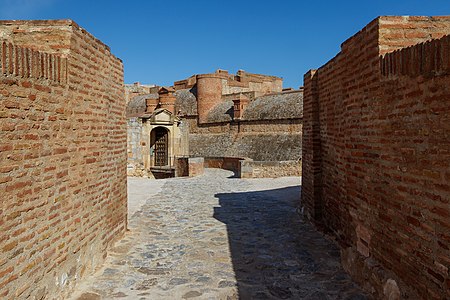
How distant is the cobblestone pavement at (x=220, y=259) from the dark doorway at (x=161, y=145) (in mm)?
15006

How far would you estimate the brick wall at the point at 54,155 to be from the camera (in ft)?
10.3

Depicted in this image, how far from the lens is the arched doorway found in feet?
82.0

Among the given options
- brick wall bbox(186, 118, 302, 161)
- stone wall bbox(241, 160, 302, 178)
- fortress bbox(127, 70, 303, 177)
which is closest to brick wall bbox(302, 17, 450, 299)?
stone wall bbox(241, 160, 302, 178)

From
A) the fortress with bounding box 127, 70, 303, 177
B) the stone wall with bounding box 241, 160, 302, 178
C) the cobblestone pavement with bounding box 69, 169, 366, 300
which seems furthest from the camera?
the fortress with bounding box 127, 70, 303, 177

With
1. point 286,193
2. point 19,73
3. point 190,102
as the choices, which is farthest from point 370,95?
point 190,102

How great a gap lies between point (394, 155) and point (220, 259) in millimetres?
3175

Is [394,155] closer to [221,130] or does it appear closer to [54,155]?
[54,155]

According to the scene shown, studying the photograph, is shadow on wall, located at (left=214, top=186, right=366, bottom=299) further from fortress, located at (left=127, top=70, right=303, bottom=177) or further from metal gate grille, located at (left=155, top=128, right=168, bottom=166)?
metal gate grille, located at (left=155, top=128, right=168, bottom=166)

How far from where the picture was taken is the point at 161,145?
2516 centimetres

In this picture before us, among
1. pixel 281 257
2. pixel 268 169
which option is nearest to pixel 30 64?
pixel 281 257

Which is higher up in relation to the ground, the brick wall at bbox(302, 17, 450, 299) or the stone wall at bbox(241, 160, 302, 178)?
the brick wall at bbox(302, 17, 450, 299)

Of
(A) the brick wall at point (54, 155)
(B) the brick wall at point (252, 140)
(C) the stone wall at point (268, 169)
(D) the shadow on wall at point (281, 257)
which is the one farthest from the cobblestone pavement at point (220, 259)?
(B) the brick wall at point (252, 140)

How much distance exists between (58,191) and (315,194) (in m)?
5.17

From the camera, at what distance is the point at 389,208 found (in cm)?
389
